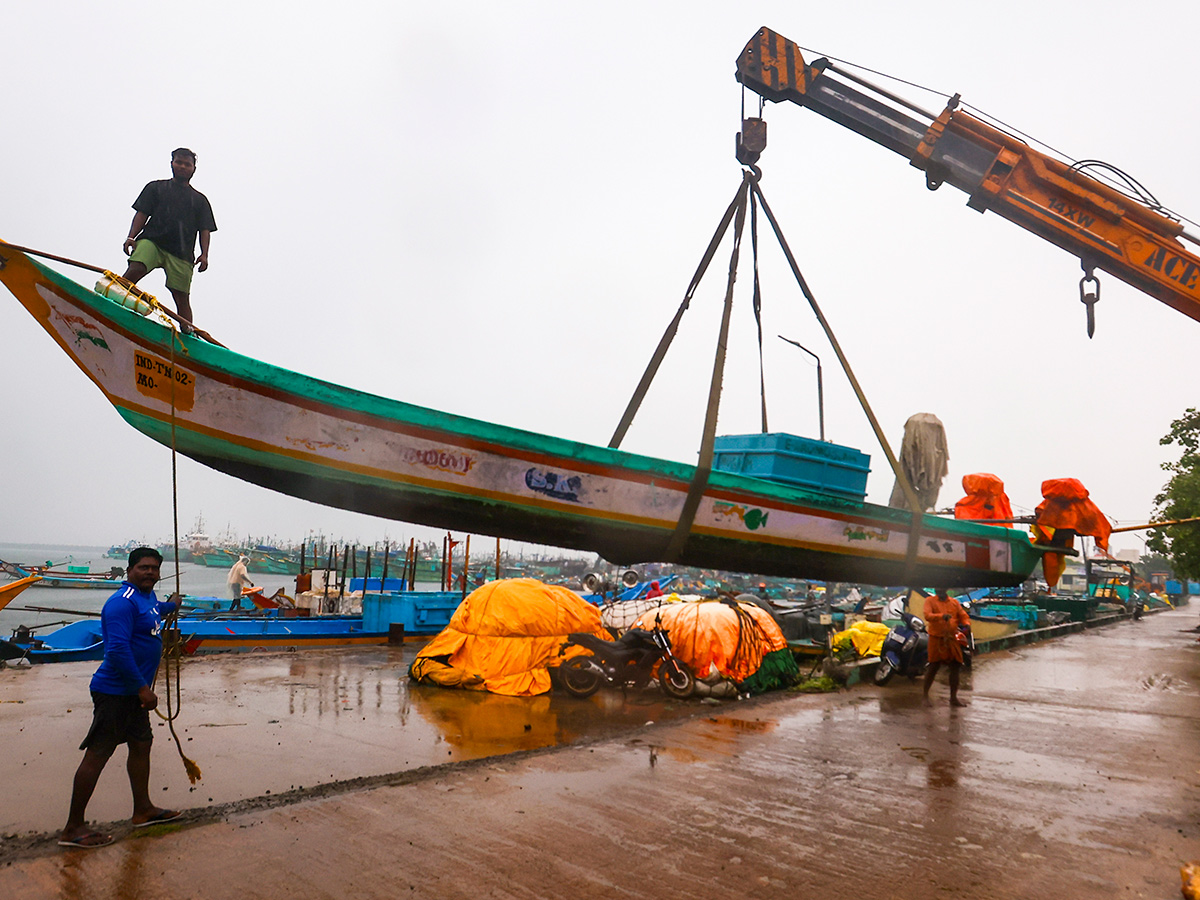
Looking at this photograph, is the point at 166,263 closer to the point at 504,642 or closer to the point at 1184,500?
the point at 504,642

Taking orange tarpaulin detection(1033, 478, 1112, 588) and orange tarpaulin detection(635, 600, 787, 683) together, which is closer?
orange tarpaulin detection(1033, 478, 1112, 588)

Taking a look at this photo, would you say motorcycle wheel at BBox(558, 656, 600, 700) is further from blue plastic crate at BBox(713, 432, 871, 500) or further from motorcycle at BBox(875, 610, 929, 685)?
blue plastic crate at BBox(713, 432, 871, 500)

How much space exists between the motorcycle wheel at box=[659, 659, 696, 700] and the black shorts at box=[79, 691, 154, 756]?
263 inches

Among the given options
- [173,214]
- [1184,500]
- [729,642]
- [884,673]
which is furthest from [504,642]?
[1184,500]

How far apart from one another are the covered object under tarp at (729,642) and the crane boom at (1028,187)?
5.90 metres

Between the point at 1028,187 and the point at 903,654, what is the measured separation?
250 inches

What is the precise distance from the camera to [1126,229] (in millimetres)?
7520

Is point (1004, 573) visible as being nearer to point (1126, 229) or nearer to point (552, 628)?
point (1126, 229)

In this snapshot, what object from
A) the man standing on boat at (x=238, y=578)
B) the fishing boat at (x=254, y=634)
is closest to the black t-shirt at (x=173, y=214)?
the fishing boat at (x=254, y=634)

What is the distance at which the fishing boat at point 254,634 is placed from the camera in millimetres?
12773

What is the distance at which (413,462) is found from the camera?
14.2ft

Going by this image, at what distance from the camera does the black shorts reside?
423 centimetres

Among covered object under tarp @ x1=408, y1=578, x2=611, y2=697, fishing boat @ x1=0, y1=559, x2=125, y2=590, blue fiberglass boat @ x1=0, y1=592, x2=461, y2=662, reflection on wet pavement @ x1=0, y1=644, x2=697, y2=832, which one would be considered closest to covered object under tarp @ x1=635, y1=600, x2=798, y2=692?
reflection on wet pavement @ x1=0, y1=644, x2=697, y2=832

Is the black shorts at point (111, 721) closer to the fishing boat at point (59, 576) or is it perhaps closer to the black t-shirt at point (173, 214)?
the black t-shirt at point (173, 214)
